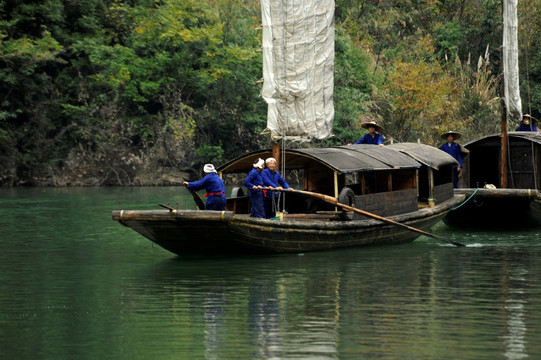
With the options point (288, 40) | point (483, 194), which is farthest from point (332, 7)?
point (483, 194)

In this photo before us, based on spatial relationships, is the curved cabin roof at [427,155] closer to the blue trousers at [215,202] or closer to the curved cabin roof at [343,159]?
the curved cabin roof at [343,159]

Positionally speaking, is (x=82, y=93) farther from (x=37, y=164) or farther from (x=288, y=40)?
(x=288, y=40)

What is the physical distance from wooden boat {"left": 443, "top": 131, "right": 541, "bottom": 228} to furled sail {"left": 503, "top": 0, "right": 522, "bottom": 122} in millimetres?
774

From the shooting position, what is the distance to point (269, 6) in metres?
17.2

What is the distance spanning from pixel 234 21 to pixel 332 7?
24.0 m

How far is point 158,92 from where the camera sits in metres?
40.8

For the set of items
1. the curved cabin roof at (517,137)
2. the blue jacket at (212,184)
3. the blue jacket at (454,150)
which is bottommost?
the blue jacket at (212,184)

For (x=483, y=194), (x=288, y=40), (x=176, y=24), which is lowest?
(x=483, y=194)

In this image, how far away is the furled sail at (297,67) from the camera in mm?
17125

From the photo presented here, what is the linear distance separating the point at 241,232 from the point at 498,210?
7954 mm

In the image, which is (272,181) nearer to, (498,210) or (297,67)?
(297,67)

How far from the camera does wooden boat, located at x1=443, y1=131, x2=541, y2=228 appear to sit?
65.0 ft

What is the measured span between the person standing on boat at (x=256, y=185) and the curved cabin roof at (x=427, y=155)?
4474mm

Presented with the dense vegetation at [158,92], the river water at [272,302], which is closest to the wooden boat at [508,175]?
the river water at [272,302]
